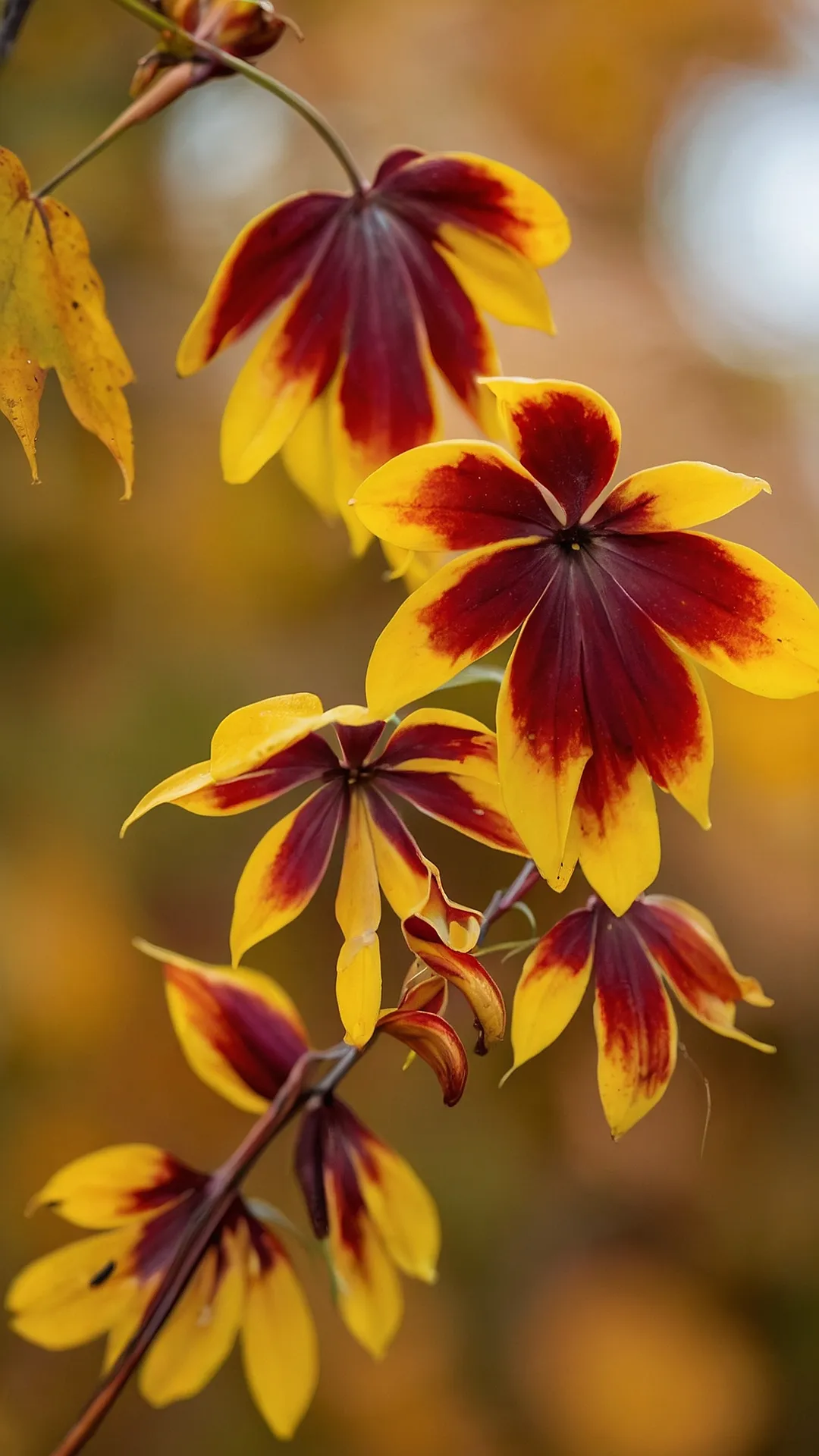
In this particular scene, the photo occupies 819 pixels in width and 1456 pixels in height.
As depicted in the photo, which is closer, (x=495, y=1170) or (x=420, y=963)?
(x=420, y=963)

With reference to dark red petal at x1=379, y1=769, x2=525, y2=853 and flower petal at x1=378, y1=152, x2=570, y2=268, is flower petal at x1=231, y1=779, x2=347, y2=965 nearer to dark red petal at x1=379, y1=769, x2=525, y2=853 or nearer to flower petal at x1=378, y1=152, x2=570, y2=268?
dark red petal at x1=379, y1=769, x2=525, y2=853

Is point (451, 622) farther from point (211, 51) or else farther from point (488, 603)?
point (211, 51)

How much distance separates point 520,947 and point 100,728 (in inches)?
51.6

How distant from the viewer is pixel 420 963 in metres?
0.26

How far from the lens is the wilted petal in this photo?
0.30 meters

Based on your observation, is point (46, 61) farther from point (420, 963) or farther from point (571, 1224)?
point (571, 1224)

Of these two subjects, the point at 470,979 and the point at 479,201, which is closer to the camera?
the point at 470,979

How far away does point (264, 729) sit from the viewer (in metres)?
0.26

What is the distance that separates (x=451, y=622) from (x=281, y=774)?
8 cm

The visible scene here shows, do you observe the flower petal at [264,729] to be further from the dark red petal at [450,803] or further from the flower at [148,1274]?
the flower at [148,1274]

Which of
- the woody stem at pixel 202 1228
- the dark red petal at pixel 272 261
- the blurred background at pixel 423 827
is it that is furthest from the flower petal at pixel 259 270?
the blurred background at pixel 423 827

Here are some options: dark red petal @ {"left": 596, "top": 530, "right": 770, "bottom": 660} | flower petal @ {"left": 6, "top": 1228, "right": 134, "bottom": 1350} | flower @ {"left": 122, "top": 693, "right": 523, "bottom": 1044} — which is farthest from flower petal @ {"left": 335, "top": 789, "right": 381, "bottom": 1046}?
flower petal @ {"left": 6, "top": 1228, "right": 134, "bottom": 1350}

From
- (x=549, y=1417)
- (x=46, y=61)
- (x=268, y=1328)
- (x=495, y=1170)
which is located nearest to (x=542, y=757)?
(x=268, y=1328)

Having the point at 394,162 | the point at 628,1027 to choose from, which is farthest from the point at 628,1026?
the point at 394,162
